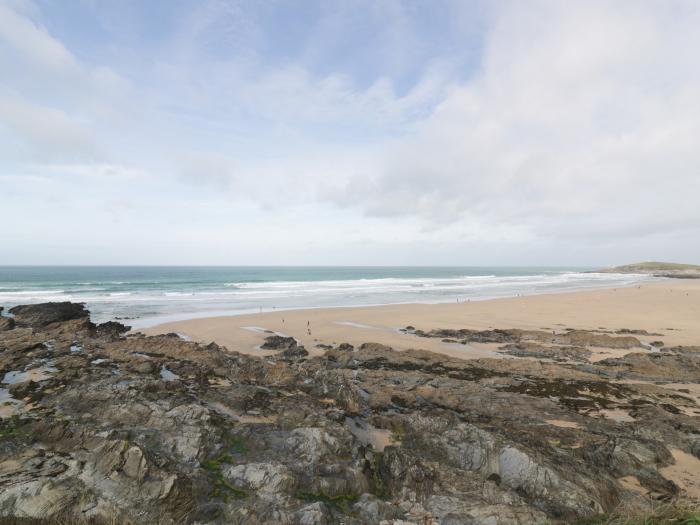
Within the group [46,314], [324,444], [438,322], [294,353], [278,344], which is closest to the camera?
[324,444]

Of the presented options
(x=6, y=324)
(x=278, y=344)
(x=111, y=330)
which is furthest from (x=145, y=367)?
(x=6, y=324)

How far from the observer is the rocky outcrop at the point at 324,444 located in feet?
18.0

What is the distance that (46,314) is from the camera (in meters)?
23.7

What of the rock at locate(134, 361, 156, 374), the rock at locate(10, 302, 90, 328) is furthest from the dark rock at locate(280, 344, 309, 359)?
the rock at locate(10, 302, 90, 328)

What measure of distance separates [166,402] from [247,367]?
531 cm

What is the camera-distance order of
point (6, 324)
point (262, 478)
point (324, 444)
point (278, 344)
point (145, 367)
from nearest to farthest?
Result: point (262, 478)
point (324, 444)
point (145, 367)
point (278, 344)
point (6, 324)

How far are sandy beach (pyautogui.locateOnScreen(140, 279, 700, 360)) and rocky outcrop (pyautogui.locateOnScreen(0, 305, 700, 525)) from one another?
6.52 metres

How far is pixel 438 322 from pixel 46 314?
1112 inches

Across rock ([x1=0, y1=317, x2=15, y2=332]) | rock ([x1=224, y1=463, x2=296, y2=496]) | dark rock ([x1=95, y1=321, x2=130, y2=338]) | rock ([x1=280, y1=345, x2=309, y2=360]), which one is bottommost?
rock ([x1=280, y1=345, x2=309, y2=360])

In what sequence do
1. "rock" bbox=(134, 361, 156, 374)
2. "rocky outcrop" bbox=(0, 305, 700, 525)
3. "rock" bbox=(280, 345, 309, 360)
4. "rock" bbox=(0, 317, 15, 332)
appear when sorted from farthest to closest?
"rock" bbox=(0, 317, 15, 332) < "rock" bbox=(280, 345, 309, 360) < "rock" bbox=(134, 361, 156, 374) < "rocky outcrop" bbox=(0, 305, 700, 525)

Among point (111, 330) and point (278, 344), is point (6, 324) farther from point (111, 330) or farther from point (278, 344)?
point (278, 344)

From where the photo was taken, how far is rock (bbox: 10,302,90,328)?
74.0ft

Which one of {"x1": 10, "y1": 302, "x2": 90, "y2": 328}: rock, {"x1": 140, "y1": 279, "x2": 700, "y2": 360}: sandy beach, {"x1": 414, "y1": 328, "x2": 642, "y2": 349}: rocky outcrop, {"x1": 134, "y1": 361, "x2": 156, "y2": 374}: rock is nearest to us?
{"x1": 134, "y1": 361, "x2": 156, "y2": 374}: rock

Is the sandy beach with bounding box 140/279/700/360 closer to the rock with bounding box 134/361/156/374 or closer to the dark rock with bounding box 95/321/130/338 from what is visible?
the dark rock with bounding box 95/321/130/338
